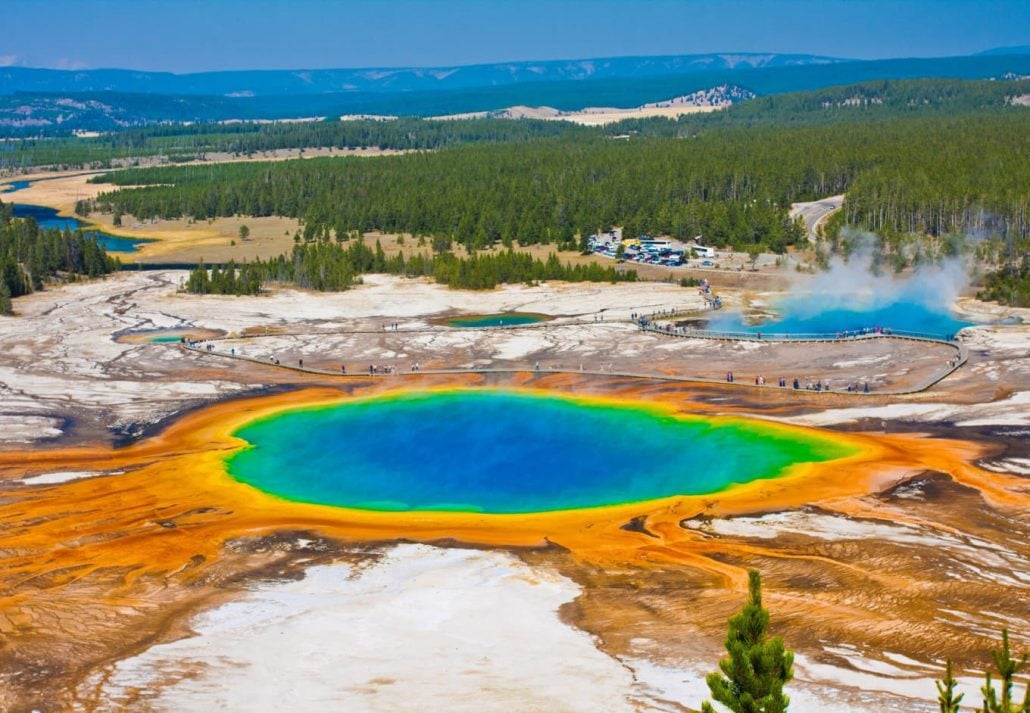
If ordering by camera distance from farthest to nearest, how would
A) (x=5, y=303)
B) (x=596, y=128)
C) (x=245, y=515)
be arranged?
1. (x=596, y=128)
2. (x=5, y=303)
3. (x=245, y=515)

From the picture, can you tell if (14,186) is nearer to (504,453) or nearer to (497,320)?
(497,320)

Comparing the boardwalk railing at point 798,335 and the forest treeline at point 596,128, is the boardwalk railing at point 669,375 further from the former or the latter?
the forest treeline at point 596,128

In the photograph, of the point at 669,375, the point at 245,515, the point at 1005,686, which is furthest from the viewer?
the point at 669,375

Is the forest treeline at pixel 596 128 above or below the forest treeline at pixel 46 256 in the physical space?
above

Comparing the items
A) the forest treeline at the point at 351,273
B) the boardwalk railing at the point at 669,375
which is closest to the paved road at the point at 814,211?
the forest treeline at the point at 351,273

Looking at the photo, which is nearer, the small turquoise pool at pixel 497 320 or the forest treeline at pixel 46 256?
the small turquoise pool at pixel 497 320

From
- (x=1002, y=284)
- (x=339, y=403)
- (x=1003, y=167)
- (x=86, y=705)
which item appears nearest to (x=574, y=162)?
(x=1003, y=167)

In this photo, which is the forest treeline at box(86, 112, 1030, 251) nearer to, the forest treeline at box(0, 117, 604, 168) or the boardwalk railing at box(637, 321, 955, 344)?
the boardwalk railing at box(637, 321, 955, 344)

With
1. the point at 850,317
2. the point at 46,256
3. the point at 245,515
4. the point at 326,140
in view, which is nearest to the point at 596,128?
the point at 326,140
